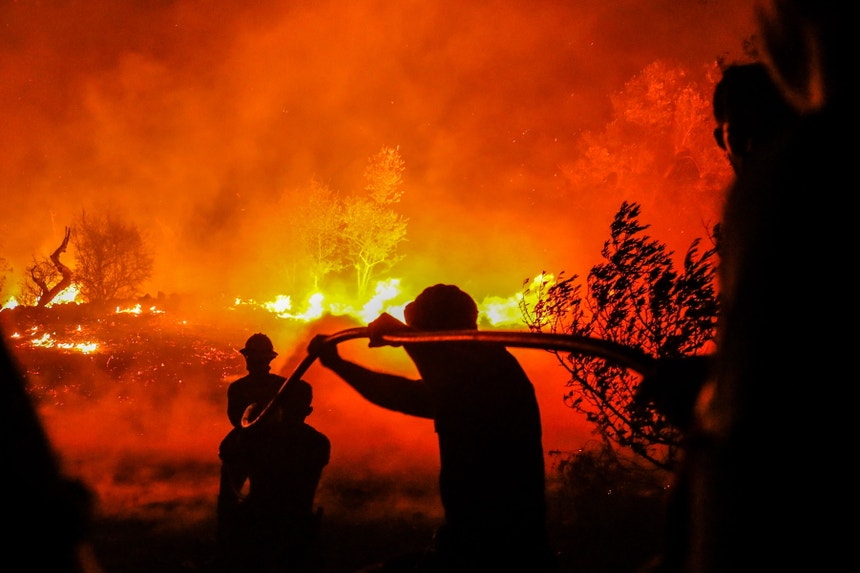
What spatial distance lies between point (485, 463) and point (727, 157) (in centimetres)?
178

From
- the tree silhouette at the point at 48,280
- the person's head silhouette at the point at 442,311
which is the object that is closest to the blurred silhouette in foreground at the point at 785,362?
the person's head silhouette at the point at 442,311

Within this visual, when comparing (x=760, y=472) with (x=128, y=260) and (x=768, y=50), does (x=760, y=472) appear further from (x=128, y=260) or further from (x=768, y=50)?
(x=128, y=260)

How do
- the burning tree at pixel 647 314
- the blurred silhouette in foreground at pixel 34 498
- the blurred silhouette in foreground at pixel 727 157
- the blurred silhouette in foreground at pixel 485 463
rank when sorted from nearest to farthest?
the blurred silhouette in foreground at pixel 34 498, the blurred silhouette in foreground at pixel 727 157, the blurred silhouette in foreground at pixel 485 463, the burning tree at pixel 647 314

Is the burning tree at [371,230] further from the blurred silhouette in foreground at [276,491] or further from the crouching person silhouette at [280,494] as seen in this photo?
the crouching person silhouette at [280,494]

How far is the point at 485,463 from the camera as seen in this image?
2717 millimetres

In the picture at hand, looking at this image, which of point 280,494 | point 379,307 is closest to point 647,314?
point 280,494

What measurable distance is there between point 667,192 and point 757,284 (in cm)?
3764

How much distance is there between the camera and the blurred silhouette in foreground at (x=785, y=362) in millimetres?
939

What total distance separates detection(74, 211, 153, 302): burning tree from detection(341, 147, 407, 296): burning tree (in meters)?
13.3

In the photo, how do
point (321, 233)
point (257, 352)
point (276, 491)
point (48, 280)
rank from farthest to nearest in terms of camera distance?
point (321, 233), point (48, 280), point (257, 352), point (276, 491)

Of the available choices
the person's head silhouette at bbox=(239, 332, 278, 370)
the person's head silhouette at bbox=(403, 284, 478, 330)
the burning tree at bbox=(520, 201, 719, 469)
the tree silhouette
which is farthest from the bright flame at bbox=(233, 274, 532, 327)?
the person's head silhouette at bbox=(403, 284, 478, 330)

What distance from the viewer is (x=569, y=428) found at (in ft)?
57.9

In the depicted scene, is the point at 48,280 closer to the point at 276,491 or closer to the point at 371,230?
the point at 371,230

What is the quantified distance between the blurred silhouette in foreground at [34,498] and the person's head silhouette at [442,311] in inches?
80.8
